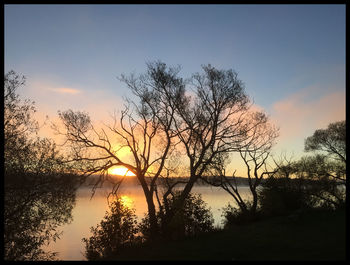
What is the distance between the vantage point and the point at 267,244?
60.3 ft

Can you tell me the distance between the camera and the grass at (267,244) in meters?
15.6

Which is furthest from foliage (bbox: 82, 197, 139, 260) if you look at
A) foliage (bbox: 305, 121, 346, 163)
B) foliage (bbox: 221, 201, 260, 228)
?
foliage (bbox: 305, 121, 346, 163)

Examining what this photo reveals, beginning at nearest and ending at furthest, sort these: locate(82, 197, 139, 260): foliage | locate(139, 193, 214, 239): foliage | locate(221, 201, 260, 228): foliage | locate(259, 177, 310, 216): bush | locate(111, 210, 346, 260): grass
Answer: locate(111, 210, 346, 260): grass → locate(82, 197, 139, 260): foliage → locate(139, 193, 214, 239): foliage → locate(221, 201, 260, 228): foliage → locate(259, 177, 310, 216): bush

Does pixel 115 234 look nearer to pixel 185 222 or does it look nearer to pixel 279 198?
pixel 185 222

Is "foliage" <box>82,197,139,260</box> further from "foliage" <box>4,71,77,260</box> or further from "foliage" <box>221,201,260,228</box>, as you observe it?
"foliage" <box>221,201,260,228</box>

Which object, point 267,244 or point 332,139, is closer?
point 267,244

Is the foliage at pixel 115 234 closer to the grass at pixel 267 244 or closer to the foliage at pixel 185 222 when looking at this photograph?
the foliage at pixel 185 222

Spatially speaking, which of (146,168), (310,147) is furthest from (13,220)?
(310,147)

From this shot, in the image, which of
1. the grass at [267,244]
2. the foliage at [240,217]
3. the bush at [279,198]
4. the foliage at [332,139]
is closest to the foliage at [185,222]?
the grass at [267,244]

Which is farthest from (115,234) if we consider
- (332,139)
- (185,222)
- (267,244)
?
(332,139)

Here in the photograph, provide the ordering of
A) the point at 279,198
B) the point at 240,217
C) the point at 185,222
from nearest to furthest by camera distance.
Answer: the point at 185,222, the point at 240,217, the point at 279,198

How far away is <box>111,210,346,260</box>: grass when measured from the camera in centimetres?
1559

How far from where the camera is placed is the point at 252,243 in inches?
752

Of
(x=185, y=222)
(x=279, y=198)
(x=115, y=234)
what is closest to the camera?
(x=115, y=234)
